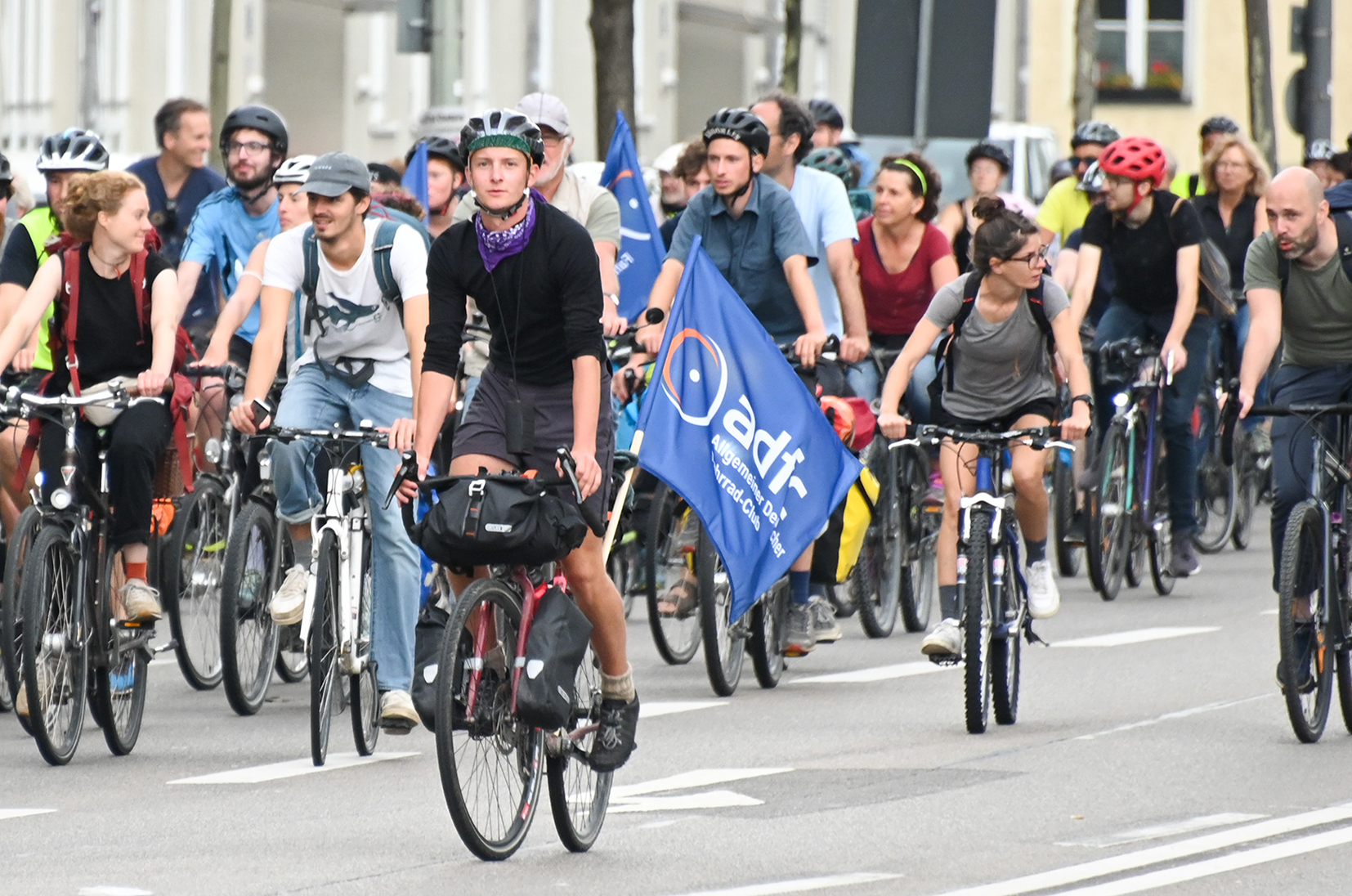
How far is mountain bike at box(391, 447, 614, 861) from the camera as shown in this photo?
7027 millimetres

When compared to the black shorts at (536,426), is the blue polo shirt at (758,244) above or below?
above

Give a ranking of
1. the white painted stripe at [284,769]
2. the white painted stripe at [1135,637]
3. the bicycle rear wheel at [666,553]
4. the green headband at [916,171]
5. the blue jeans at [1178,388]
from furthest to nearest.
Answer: the blue jeans at [1178,388] < the green headband at [916,171] < the white painted stripe at [1135,637] < the bicycle rear wheel at [666,553] < the white painted stripe at [284,769]

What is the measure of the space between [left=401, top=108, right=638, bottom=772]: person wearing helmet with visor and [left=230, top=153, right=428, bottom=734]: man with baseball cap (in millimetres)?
1493

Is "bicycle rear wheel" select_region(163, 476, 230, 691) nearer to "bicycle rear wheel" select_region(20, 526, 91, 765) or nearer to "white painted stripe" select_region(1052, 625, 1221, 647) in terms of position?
"bicycle rear wheel" select_region(20, 526, 91, 765)

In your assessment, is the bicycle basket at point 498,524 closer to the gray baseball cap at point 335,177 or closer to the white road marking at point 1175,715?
the gray baseball cap at point 335,177

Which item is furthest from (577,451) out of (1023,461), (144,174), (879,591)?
(144,174)

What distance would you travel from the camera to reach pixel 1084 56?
3325cm

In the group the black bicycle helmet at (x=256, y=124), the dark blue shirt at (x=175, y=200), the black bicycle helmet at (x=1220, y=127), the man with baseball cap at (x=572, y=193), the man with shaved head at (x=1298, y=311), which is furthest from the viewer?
the black bicycle helmet at (x=1220, y=127)

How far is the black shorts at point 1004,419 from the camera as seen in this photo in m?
10.2

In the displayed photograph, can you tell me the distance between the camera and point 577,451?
7.39 meters

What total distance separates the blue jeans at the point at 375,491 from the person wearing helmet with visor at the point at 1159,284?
4.69 metres

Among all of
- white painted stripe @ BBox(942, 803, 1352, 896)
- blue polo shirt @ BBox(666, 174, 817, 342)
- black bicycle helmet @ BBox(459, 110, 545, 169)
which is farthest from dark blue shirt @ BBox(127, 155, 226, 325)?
white painted stripe @ BBox(942, 803, 1352, 896)

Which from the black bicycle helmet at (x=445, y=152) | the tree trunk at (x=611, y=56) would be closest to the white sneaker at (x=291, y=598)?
the black bicycle helmet at (x=445, y=152)

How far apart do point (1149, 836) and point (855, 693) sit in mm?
3096
